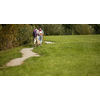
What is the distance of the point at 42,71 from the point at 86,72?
6.35 ft

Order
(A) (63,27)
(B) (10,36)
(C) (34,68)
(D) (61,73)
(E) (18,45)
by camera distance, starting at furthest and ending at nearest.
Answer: (A) (63,27) < (E) (18,45) < (B) (10,36) < (C) (34,68) < (D) (61,73)

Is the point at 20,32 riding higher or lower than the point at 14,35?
higher

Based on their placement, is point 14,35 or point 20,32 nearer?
point 14,35

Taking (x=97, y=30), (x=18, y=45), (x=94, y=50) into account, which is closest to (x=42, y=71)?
(x=94, y=50)

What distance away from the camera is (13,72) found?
7.12 meters

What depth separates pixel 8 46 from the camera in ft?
53.8

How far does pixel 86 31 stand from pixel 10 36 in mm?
11994

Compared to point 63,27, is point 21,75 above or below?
below

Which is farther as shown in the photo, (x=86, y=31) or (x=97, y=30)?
(x=86, y=31)
